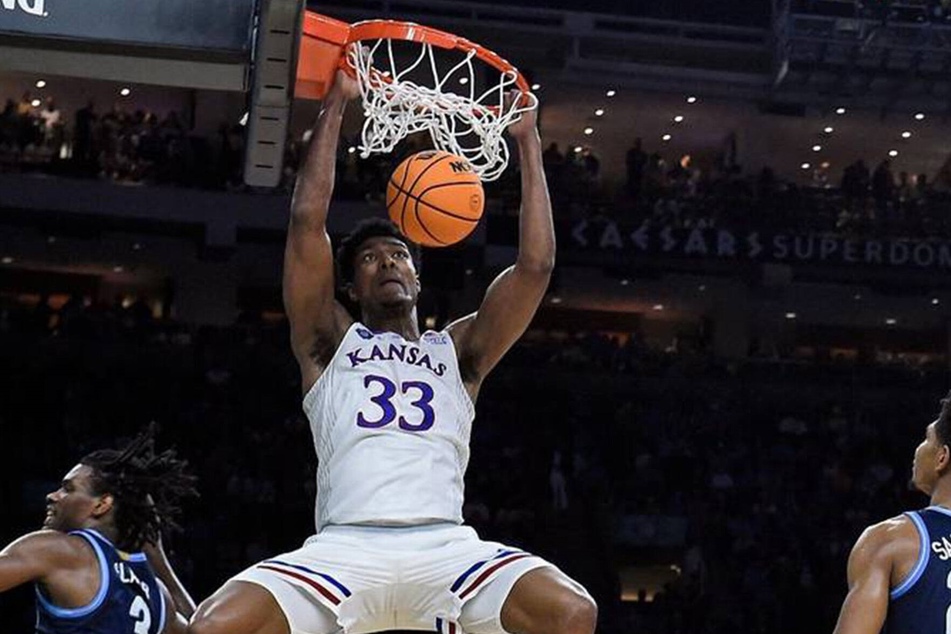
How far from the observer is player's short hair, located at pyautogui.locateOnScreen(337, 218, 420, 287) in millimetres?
5363

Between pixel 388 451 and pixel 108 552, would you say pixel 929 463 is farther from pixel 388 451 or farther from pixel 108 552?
pixel 108 552

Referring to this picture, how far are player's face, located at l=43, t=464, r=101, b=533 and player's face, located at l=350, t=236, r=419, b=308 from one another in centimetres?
133

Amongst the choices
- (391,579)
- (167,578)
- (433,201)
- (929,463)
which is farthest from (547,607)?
(167,578)

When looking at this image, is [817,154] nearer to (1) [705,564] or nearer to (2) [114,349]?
(1) [705,564]

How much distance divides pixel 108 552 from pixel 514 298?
170cm

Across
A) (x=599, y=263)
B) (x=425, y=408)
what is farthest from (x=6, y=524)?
(x=425, y=408)

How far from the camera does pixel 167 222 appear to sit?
68.7ft

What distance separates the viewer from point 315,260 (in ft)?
16.6

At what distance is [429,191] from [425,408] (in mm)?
773

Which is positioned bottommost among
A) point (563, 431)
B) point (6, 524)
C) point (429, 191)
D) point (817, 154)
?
point (6, 524)

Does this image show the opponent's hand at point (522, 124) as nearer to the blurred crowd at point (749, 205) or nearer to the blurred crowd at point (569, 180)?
the blurred crowd at point (569, 180)

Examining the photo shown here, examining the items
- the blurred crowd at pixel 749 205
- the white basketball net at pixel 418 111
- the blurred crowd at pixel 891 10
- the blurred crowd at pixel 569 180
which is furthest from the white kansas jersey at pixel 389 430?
the blurred crowd at pixel 891 10

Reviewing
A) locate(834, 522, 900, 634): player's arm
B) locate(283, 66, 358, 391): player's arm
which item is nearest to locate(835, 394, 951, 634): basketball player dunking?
locate(834, 522, 900, 634): player's arm

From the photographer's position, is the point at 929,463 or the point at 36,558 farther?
the point at 36,558
